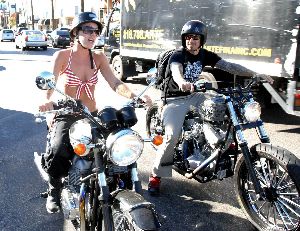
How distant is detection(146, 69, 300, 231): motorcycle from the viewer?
346 cm

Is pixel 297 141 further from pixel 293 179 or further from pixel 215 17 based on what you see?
pixel 293 179

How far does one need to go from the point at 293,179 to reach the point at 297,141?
3495 millimetres

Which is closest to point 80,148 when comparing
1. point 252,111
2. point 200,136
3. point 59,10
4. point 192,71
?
point 252,111

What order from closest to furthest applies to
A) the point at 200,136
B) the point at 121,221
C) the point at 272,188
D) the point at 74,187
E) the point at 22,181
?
the point at 121,221 → the point at 74,187 → the point at 272,188 → the point at 200,136 → the point at 22,181

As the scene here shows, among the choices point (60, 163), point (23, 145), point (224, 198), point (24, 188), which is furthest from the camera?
point (23, 145)

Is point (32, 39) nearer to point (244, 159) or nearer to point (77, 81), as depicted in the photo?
point (77, 81)

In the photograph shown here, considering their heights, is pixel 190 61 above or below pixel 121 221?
above

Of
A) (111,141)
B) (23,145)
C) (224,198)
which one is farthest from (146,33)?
(111,141)

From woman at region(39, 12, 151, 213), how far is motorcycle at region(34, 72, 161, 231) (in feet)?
1.12

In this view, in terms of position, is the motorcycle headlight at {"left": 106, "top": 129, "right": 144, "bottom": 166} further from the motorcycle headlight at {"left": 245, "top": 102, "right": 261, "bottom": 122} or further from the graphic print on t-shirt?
the graphic print on t-shirt

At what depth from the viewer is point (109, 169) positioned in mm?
2814

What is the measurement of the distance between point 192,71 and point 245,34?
3296mm

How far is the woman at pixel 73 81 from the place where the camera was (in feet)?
10.8

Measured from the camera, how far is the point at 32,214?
Result: 4.10 m
